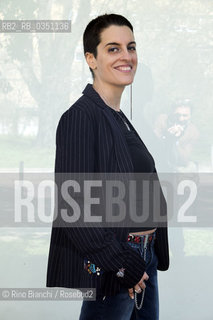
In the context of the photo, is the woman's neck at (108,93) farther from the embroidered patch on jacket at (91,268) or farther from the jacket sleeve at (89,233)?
the embroidered patch on jacket at (91,268)

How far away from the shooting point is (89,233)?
1.39m

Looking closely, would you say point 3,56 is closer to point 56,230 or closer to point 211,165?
point 211,165

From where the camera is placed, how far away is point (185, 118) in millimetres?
3080

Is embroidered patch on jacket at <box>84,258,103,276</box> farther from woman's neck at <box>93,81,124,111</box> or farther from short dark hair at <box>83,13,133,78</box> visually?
short dark hair at <box>83,13,133,78</box>

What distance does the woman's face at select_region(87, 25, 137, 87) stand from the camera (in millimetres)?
1564

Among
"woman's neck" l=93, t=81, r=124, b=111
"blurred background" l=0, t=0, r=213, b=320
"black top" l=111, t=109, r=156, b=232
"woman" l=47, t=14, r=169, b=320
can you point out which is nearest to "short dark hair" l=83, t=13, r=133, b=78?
"woman" l=47, t=14, r=169, b=320

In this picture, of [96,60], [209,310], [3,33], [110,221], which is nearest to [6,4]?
[3,33]

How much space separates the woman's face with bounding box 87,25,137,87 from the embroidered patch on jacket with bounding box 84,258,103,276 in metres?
0.57

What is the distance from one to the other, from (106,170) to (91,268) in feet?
0.99

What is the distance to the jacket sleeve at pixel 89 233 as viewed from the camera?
4.54 ft

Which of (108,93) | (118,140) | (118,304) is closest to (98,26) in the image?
(108,93)

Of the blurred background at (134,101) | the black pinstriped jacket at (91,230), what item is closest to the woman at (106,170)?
the black pinstriped jacket at (91,230)

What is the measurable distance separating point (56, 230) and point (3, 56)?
1.77 m

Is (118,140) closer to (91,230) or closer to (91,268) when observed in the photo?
(91,230)
